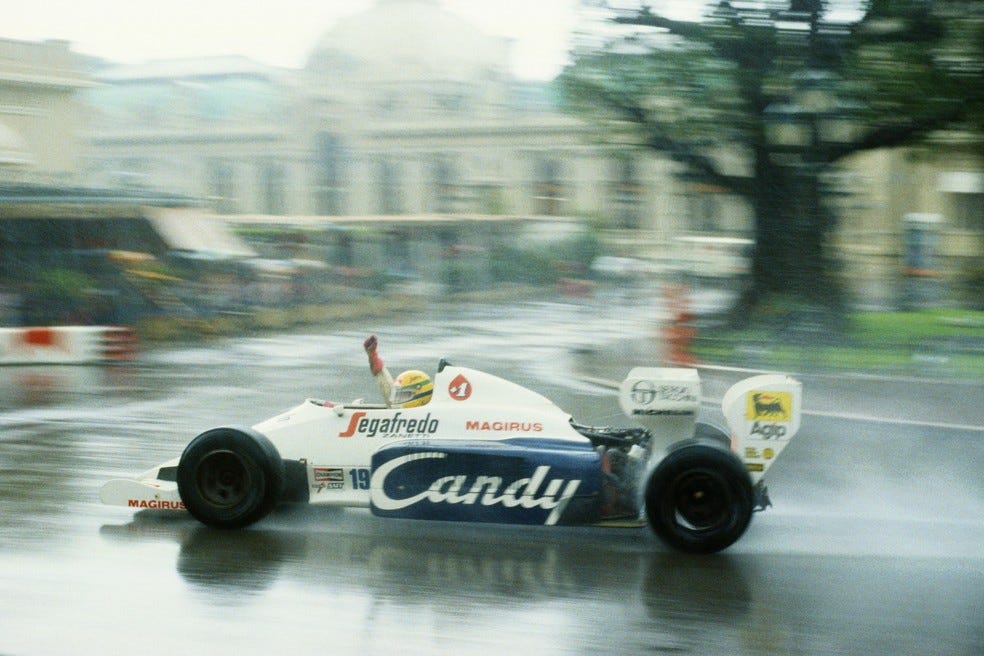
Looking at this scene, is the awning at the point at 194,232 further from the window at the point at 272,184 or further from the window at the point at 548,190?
the window at the point at 548,190

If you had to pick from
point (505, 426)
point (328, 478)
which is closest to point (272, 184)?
point (328, 478)

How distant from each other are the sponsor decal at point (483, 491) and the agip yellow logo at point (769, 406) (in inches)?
43.4

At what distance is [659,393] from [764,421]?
71 cm

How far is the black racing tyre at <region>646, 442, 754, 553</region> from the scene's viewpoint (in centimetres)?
633

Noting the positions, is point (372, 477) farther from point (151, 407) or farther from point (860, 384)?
point (860, 384)

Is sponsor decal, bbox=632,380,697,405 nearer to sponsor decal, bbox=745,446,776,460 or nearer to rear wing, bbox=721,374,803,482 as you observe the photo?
rear wing, bbox=721,374,803,482

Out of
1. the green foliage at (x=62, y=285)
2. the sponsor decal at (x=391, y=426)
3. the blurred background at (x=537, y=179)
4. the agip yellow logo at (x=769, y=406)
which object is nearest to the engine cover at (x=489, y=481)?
the sponsor decal at (x=391, y=426)

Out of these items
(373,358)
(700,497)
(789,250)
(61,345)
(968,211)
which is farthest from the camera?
(968,211)

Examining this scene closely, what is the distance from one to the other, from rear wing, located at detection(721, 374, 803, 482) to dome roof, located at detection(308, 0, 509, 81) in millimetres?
35750

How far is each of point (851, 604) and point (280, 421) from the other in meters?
3.46

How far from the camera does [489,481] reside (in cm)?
652

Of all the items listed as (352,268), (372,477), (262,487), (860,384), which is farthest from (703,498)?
(352,268)

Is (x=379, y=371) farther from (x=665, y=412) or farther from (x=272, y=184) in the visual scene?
(x=272, y=184)

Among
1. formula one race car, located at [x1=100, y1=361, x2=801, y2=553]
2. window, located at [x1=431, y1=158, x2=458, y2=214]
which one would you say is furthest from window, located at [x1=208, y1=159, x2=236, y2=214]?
formula one race car, located at [x1=100, y1=361, x2=801, y2=553]
